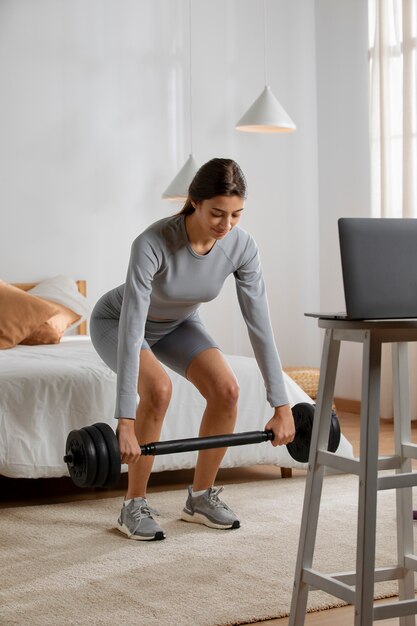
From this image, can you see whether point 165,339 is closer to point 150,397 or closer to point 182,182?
point 150,397

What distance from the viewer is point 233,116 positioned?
20.9 feet

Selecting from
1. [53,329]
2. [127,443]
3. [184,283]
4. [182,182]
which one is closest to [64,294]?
[53,329]

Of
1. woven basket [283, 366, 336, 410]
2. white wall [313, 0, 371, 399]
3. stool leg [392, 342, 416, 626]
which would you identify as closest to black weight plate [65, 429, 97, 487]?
stool leg [392, 342, 416, 626]

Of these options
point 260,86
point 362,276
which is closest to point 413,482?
point 362,276

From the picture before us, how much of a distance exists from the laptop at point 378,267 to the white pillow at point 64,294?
3.61 m

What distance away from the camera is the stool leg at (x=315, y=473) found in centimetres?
201

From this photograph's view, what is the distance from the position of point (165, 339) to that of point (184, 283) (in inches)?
12.9

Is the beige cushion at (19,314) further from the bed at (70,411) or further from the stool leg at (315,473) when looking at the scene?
the stool leg at (315,473)

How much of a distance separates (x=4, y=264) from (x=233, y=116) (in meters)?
1.86

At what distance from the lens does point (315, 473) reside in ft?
6.66

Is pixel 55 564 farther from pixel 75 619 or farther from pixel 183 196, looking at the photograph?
pixel 183 196

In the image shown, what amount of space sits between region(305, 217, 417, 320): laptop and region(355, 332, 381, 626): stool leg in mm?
64

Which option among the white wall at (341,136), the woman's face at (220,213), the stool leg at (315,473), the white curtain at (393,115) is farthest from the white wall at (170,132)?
the stool leg at (315,473)

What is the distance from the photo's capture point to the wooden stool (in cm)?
183
